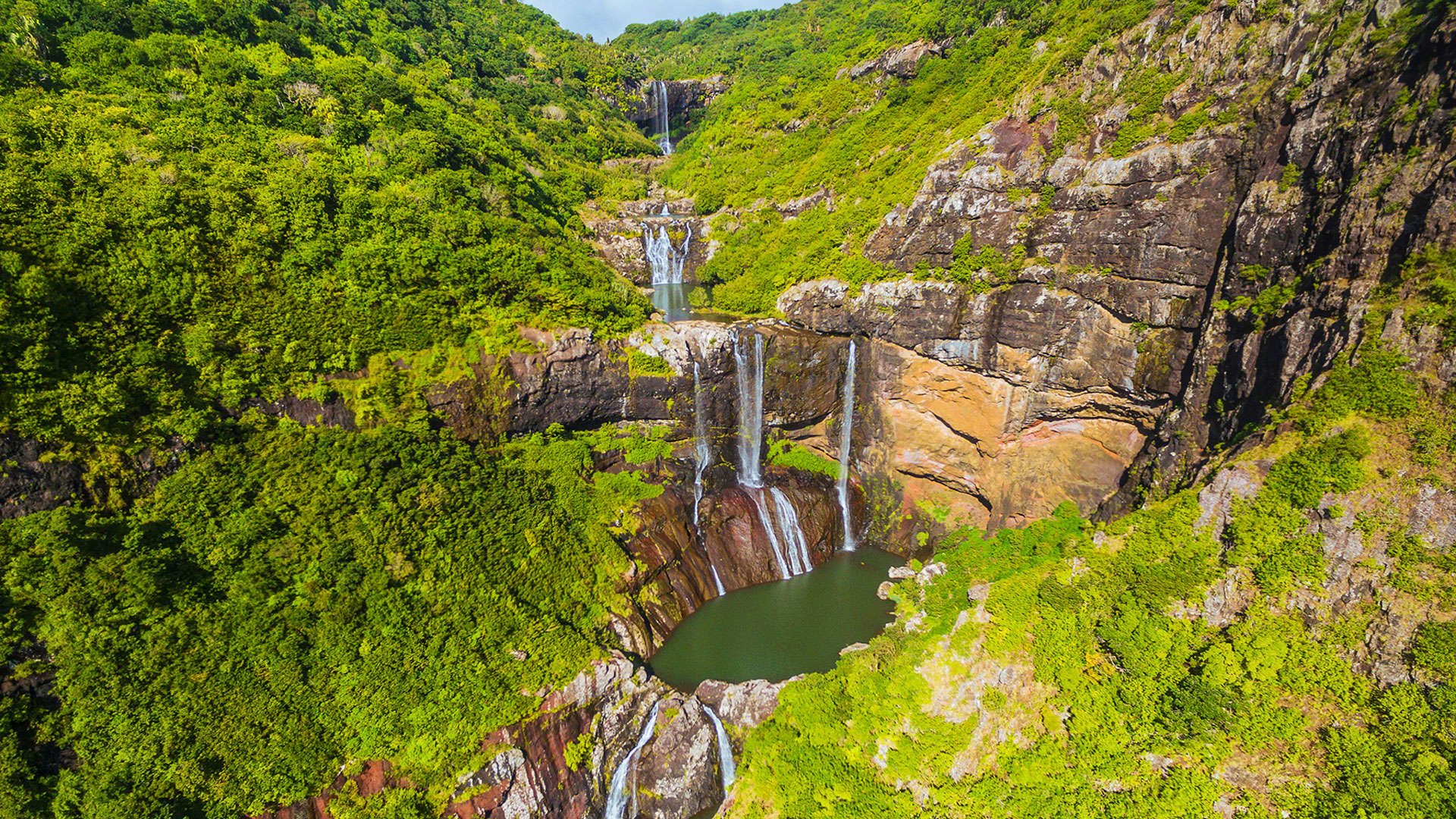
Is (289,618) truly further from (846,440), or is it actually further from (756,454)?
(846,440)

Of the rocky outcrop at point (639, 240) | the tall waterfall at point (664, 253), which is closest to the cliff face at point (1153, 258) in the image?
the rocky outcrop at point (639, 240)

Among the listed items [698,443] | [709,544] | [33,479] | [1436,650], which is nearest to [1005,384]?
[698,443]

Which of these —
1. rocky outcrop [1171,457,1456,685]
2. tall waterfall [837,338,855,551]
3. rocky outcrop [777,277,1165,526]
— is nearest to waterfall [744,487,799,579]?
tall waterfall [837,338,855,551]

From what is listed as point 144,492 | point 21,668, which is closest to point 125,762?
point 21,668

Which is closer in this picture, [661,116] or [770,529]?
[770,529]

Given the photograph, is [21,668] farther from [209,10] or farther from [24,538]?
[209,10]

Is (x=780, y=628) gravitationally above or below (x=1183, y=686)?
below
